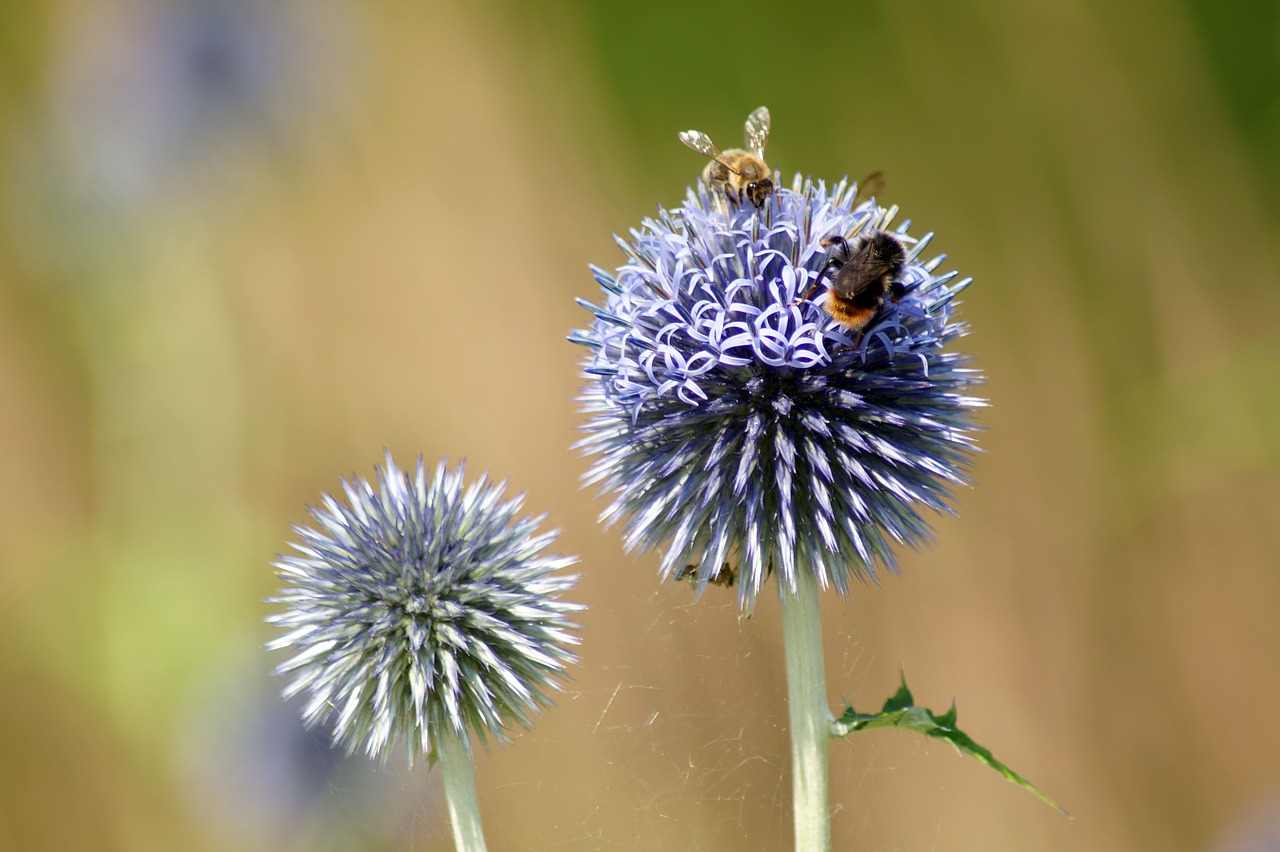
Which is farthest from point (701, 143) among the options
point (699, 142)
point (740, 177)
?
point (740, 177)

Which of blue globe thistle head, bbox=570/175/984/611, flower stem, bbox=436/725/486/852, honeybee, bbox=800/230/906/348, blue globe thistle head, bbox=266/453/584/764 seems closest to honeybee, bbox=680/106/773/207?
blue globe thistle head, bbox=570/175/984/611

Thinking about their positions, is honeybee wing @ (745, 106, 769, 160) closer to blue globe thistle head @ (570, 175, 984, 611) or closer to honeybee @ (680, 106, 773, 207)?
honeybee @ (680, 106, 773, 207)

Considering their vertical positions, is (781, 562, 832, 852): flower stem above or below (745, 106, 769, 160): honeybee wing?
below

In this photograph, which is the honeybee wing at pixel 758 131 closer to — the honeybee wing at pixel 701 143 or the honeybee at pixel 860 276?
the honeybee wing at pixel 701 143

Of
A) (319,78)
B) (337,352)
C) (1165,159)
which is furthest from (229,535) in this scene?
(1165,159)

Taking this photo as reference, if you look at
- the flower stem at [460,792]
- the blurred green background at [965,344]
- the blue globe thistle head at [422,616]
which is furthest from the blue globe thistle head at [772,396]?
the blurred green background at [965,344]

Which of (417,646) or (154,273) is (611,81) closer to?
(154,273)
